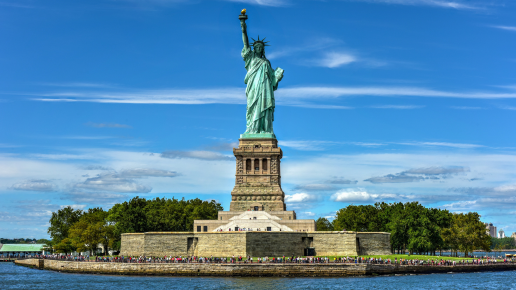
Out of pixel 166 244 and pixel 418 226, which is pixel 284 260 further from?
pixel 418 226

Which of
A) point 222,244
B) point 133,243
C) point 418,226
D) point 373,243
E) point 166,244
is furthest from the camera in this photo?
point 418,226

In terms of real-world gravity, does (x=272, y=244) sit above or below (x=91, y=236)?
below

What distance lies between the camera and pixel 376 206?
4284 inches

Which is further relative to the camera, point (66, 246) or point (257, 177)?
point (66, 246)

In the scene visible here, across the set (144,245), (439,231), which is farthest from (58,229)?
(439,231)

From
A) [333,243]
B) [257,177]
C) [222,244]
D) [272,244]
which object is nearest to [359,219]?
[257,177]

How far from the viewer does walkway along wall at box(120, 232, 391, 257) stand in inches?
2933

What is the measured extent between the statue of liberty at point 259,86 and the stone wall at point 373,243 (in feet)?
83.0

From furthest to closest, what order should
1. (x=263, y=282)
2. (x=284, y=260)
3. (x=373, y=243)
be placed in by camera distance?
(x=373, y=243) < (x=284, y=260) < (x=263, y=282)

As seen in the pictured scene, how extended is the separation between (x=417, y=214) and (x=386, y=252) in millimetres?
17926

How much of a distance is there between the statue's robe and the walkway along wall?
25.4m

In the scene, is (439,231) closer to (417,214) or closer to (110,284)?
(417,214)

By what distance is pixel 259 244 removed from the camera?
74.3m

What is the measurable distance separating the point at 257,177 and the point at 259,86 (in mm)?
16174
